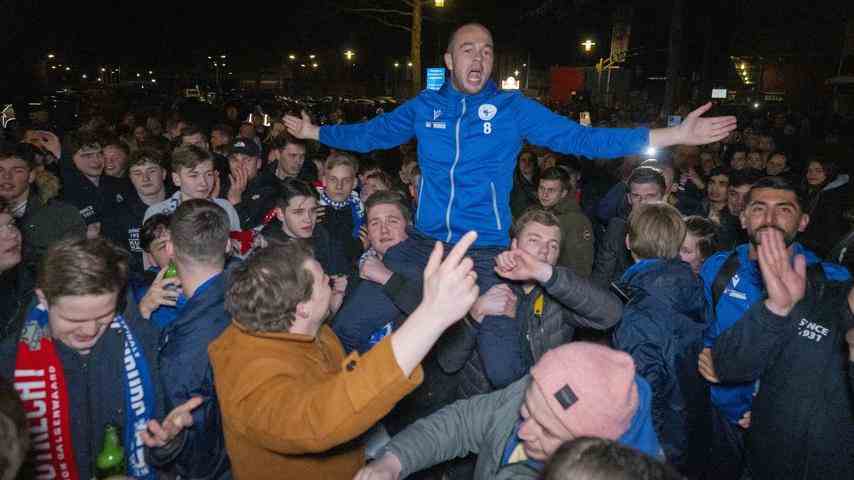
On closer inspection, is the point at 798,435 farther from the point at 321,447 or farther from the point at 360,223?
the point at 360,223

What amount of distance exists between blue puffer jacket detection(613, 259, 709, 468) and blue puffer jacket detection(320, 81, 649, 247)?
0.93m

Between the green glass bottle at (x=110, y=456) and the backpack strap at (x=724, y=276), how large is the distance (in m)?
3.49

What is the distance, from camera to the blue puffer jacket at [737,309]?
10.8 ft

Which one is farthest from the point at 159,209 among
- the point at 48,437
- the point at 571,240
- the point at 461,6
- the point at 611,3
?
the point at 611,3

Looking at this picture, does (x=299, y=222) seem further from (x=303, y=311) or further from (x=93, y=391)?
(x=303, y=311)

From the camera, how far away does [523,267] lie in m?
2.80

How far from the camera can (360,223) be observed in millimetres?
5980

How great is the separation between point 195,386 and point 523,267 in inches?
65.7

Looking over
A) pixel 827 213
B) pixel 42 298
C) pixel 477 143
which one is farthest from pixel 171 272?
pixel 827 213

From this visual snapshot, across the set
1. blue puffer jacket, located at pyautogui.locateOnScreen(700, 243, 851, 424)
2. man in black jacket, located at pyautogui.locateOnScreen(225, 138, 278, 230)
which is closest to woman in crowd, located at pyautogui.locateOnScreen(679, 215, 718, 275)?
blue puffer jacket, located at pyautogui.locateOnScreen(700, 243, 851, 424)

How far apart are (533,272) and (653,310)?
0.78 m

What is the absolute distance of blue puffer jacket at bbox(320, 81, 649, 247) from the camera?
3594mm

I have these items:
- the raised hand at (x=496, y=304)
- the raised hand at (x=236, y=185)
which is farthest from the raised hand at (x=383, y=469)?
the raised hand at (x=236, y=185)

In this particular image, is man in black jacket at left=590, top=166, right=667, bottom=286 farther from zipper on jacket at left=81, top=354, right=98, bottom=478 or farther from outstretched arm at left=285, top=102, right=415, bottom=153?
zipper on jacket at left=81, top=354, right=98, bottom=478
